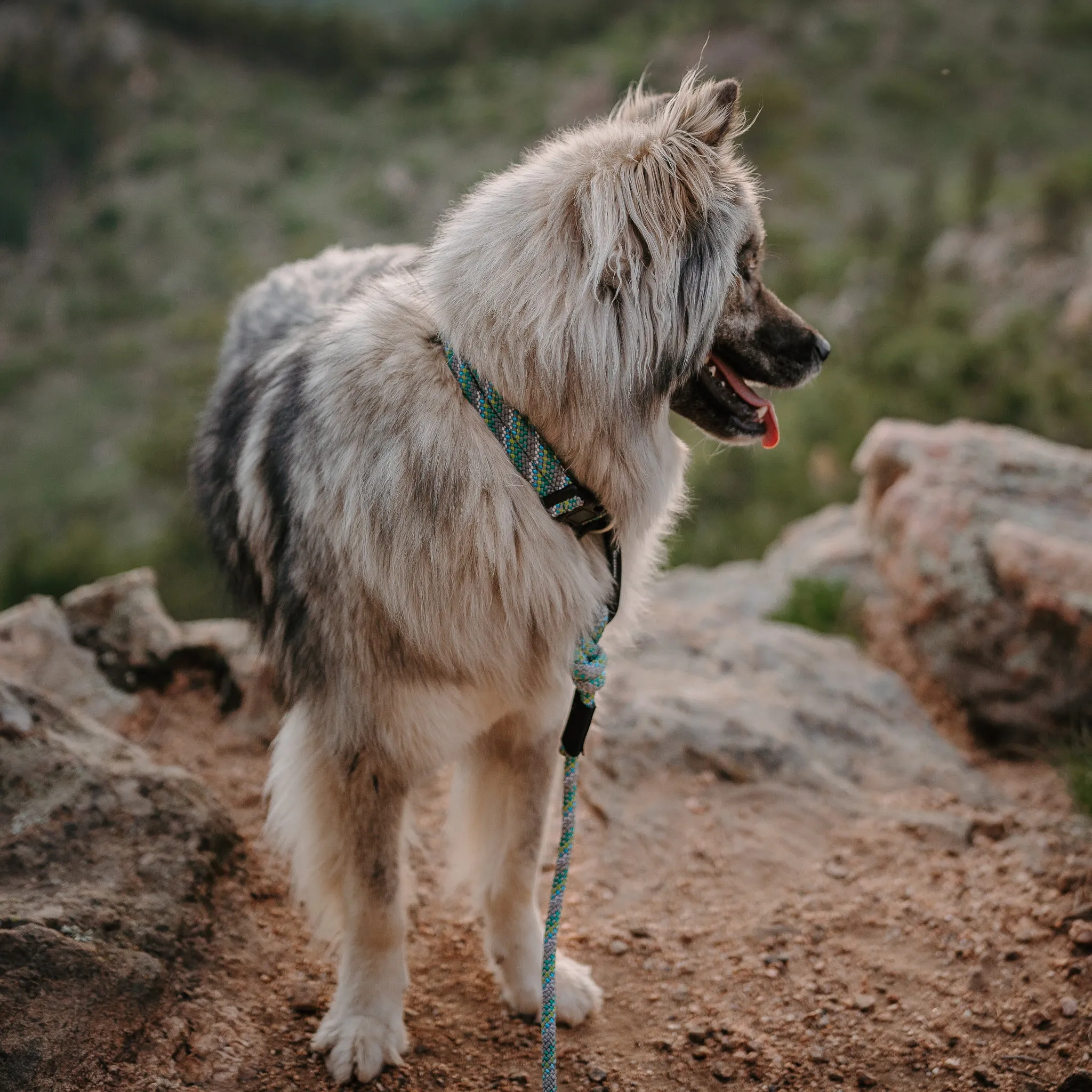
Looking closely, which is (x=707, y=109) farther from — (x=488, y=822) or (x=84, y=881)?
(x=84, y=881)

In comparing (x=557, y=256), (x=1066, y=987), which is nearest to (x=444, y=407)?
(x=557, y=256)

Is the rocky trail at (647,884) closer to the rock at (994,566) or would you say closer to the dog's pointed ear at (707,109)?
the rock at (994,566)

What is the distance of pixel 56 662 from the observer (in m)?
3.30

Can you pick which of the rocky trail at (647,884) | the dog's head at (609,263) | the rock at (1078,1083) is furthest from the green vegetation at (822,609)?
the dog's head at (609,263)

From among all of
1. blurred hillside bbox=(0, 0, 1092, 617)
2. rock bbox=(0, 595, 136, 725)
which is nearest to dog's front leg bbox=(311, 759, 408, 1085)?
rock bbox=(0, 595, 136, 725)

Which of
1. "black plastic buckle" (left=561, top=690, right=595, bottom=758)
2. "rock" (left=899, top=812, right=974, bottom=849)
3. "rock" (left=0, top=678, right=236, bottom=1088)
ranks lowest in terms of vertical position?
"rock" (left=899, top=812, right=974, bottom=849)

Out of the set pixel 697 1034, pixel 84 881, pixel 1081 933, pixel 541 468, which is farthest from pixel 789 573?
pixel 84 881

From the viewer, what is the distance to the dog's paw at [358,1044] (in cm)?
212

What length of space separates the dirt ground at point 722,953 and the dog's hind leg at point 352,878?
0.31ft

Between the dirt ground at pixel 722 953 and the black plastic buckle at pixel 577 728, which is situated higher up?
the black plastic buckle at pixel 577 728

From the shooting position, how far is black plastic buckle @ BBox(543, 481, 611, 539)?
1.96m

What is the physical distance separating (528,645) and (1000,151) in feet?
79.9

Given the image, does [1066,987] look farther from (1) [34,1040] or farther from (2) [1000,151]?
(2) [1000,151]

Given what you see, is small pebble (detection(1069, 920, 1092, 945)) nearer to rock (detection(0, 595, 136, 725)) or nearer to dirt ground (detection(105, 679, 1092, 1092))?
dirt ground (detection(105, 679, 1092, 1092))
